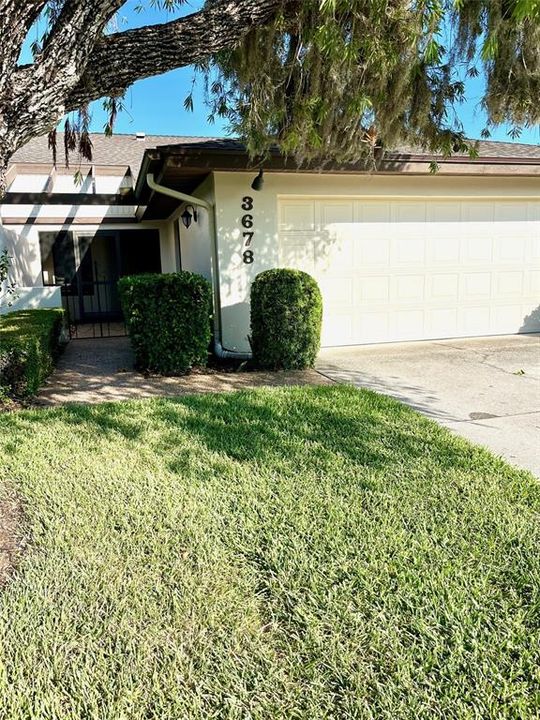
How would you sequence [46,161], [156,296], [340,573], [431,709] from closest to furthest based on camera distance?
[431,709]
[340,573]
[156,296]
[46,161]

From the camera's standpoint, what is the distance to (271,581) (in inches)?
91.7

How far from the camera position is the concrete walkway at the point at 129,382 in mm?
5637

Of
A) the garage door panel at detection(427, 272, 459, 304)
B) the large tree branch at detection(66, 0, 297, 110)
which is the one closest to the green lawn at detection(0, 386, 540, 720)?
the large tree branch at detection(66, 0, 297, 110)

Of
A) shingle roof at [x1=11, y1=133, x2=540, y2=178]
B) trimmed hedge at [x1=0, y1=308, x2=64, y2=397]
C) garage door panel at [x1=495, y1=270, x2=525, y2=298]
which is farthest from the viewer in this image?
shingle roof at [x1=11, y1=133, x2=540, y2=178]

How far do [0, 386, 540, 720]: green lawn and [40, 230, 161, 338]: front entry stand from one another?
33.7ft

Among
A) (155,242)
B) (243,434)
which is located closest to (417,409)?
(243,434)

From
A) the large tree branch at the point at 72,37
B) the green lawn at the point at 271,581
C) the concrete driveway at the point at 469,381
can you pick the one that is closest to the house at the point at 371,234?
the concrete driveway at the point at 469,381

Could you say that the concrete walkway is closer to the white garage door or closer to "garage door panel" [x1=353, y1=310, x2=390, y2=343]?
"garage door panel" [x1=353, y1=310, x2=390, y2=343]

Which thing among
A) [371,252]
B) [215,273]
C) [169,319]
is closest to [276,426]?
[169,319]

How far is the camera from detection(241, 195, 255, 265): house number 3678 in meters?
7.52

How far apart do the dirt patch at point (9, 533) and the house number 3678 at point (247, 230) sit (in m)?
5.18

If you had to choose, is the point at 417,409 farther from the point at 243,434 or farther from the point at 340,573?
the point at 340,573

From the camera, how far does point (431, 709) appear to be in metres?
1.68

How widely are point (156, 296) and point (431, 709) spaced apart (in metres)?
5.33
